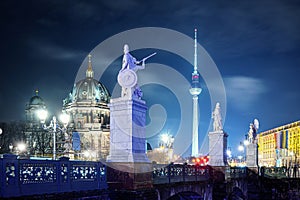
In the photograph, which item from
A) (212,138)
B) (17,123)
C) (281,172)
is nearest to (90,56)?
(17,123)

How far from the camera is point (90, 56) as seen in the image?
156 metres

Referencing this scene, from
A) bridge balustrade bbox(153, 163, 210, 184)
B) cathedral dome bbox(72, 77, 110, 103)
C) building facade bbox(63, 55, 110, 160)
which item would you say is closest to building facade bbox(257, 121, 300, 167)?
building facade bbox(63, 55, 110, 160)

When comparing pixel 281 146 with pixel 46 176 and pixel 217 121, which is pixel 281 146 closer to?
pixel 217 121

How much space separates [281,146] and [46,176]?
109 meters

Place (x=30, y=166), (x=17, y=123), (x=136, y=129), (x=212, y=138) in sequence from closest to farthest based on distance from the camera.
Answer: (x=30, y=166), (x=136, y=129), (x=212, y=138), (x=17, y=123)

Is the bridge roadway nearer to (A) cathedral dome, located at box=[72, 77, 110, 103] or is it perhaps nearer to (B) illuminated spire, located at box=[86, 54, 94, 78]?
(A) cathedral dome, located at box=[72, 77, 110, 103]

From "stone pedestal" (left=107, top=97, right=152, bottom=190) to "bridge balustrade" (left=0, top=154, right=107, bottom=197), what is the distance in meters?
0.74

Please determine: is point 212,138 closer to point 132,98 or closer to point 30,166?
point 132,98

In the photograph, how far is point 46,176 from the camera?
11430mm

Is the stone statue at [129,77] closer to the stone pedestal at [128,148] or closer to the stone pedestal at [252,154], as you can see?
the stone pedestal at [128,148]

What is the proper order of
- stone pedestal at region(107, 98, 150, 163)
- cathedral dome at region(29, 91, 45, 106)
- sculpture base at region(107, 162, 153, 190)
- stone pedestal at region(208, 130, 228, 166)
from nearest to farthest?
sculpture base at region(107, 162, 153, 190) → stone pedestal at region(107, 98, 150, 163) → stone pedestal at region(208, 130, 228, 166) → cathedral dome at region(29, 91, 45, 106)

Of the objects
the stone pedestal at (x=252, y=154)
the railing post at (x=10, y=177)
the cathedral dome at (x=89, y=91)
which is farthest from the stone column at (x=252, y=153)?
the cathedral dome at (x=89, y=91)

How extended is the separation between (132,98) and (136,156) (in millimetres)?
2181

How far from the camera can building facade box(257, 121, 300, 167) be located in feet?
333
